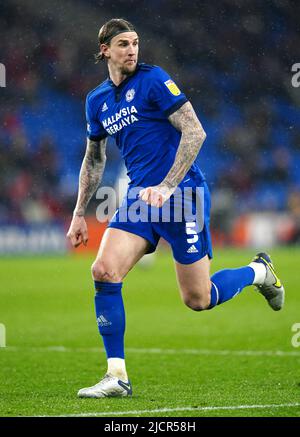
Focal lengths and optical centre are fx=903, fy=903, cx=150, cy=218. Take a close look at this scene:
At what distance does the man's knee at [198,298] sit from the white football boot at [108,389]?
0.75 metres

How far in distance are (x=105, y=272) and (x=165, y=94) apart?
1116mm

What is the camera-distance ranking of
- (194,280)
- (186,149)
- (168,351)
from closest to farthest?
(186,149) → (194,280) → (168,351)

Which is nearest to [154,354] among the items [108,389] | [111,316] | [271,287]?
[271,287]

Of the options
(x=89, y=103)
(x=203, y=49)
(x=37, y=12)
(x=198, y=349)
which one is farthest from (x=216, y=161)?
(x=89, y=103)

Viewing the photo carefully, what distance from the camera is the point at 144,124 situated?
5504 mm

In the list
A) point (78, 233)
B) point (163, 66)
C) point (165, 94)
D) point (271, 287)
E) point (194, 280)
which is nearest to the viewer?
point (165, 94)

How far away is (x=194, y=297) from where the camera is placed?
5.61 m

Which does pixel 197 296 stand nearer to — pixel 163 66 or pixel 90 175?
pixel 90 175

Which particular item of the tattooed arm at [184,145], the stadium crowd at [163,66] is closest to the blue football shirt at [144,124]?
the tattooed arm at [184,145]

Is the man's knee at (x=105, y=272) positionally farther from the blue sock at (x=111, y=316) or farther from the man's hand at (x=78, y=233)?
the man's hand at (x=78, y=233)

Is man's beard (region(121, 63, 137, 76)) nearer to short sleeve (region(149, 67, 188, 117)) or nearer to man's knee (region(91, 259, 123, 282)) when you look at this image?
short sleeve (region(149, 67, 188, 117))

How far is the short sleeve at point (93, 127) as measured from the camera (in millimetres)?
5809

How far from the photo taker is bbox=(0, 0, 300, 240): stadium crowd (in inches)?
850

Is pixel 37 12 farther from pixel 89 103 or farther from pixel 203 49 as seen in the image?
pixel 89 103
